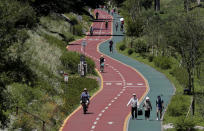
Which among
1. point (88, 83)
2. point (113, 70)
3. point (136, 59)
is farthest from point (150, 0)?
point (88, 83)

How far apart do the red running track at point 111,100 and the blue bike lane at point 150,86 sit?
2.16 ft

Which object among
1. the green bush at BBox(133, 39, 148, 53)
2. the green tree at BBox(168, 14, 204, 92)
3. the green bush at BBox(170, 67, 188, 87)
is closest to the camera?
the green tree at BBox(168, 14, 204, 92)

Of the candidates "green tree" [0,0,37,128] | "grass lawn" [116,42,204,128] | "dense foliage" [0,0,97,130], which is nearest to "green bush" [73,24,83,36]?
"dense foliage" [0,0,97,130]

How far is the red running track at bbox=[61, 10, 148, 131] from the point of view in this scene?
29125 mm

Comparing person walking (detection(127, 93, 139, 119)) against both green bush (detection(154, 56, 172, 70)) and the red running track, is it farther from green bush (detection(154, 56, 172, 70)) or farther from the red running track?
green bush (detection(154, 56, 172, 70))

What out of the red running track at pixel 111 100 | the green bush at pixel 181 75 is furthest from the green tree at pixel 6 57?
the green bush at pixel 181 75

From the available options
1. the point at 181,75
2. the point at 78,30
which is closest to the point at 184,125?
the point at 181,75

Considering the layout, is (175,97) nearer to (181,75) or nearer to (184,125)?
(184,125)

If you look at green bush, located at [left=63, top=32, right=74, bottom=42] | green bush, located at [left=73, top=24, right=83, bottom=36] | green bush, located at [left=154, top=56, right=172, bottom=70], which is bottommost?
green bush, located at [left=154, top=56, right=172, bottom=70]

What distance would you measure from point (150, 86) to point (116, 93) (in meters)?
4.92

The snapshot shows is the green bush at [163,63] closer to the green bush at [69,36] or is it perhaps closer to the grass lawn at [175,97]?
the grass lawn at [175,97]

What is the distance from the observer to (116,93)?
40.2m

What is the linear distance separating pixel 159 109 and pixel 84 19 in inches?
2587

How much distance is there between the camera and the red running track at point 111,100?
95.6 feet
